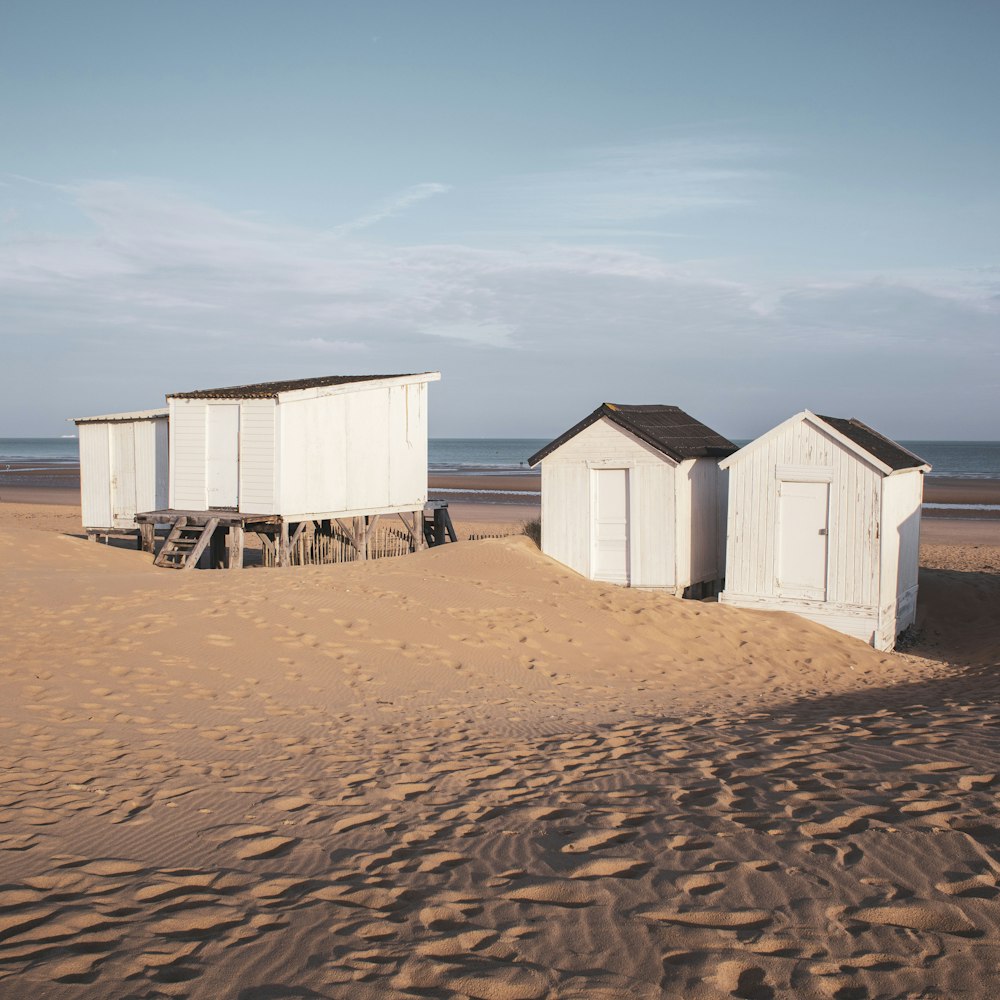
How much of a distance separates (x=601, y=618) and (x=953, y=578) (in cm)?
1029

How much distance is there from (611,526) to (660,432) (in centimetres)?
198

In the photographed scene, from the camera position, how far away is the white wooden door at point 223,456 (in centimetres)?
1878

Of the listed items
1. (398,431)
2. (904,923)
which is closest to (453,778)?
(904,923)

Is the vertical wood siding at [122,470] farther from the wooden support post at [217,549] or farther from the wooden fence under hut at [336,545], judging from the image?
the wooden fence under hut at [336,545]

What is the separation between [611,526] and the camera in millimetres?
17219

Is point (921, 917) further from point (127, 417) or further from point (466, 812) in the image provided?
point (127, 417)

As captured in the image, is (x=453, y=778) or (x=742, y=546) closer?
(x=453, y=778)

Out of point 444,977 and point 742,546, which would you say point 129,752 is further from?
point 742,546

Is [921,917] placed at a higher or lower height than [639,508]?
lower

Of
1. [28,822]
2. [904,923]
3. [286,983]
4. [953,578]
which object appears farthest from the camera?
[953,578]

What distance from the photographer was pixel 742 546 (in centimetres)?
1595

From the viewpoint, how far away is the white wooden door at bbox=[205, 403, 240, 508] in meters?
18.8

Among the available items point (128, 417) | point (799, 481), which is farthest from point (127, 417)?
point (799, 481)

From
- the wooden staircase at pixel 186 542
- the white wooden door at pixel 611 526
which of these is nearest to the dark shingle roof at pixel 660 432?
the white wooden door at pixel 611 526
